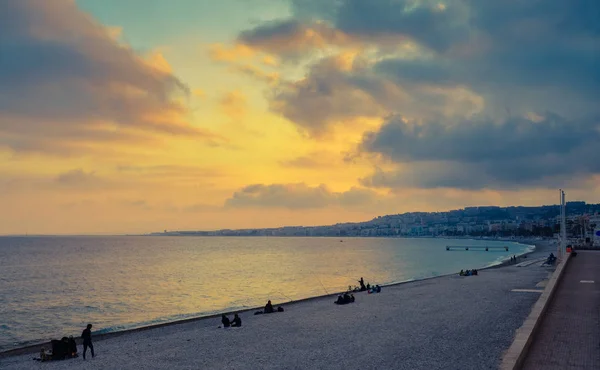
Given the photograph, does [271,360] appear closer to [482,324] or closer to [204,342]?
[204,342]

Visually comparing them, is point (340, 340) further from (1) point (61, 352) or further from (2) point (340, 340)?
(1) point (61, 352)

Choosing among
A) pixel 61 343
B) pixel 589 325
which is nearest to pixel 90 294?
pixel 61 343

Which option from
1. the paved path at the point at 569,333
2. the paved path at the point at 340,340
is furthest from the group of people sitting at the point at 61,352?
the paved path at the point at 569,333

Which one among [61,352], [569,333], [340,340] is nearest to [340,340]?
[340,340]

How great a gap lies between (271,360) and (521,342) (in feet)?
33.2

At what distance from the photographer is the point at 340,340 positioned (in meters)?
23.9

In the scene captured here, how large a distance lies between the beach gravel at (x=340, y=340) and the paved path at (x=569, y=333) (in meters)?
2.27

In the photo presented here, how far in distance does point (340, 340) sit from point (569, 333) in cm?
1025

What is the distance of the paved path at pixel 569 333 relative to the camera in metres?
13.9

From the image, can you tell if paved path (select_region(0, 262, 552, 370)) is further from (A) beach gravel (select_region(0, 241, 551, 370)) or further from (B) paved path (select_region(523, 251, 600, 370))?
(B) paved path (select_region(523, 251, 600, 370))

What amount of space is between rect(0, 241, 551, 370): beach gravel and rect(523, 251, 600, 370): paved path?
89.5 inches

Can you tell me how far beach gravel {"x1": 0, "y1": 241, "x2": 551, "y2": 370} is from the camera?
19.8m

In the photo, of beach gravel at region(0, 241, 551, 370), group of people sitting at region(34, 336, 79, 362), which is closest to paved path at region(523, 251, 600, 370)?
beach gravel at region(0, 241, 551, 370)

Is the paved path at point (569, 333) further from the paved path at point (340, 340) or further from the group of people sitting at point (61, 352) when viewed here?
the group of people sitting at point (61, 352)
